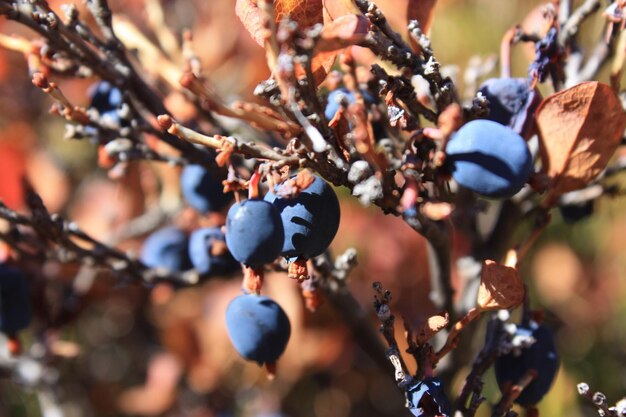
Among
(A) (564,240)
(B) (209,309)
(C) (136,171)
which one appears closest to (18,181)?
(C) (136,171)

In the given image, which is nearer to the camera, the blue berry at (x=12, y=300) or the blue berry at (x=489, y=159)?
the blue berry at (x=489, y=159)

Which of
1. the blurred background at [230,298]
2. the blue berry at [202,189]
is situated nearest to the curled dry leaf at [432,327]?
the blue berry at [202,189]

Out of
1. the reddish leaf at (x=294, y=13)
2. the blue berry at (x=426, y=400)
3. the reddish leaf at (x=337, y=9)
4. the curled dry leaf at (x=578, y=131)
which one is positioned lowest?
the blue berry at (x=426, y=400)

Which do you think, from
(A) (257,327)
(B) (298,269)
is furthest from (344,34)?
(A) (257,327)

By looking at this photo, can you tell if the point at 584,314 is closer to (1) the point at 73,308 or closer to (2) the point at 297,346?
(2) the point at 297,346

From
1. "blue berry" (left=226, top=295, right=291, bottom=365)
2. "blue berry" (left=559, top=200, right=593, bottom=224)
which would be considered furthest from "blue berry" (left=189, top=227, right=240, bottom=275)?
"blue berry" (left=559, top=200, right=593, bottom=224)

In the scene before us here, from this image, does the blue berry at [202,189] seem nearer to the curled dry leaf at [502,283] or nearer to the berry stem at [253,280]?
the berry stem at [253,280]
